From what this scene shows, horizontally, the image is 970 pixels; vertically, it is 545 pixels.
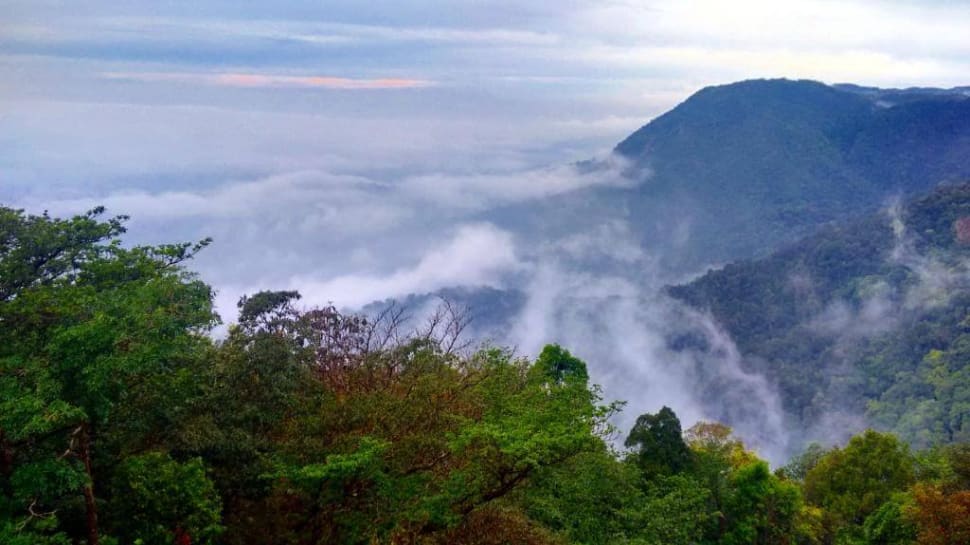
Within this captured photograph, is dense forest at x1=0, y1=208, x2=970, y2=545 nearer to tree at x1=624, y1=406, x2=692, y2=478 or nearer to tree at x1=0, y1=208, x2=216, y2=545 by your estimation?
tree at x1=0, y1=208, x2=216, y2=545

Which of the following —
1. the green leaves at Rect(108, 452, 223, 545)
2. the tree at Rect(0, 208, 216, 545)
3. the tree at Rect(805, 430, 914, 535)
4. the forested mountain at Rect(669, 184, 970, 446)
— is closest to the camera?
the tree at Rect(0, 208, 216, 545)

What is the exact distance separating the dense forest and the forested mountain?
6563cm

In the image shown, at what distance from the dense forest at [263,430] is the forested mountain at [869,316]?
6563cm

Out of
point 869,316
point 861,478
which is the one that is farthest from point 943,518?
point 869,316

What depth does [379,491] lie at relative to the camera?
501 inches

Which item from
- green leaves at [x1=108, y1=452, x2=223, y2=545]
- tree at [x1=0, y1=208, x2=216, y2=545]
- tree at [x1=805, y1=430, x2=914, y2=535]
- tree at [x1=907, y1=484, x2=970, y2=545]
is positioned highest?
tree at [x1=0, y1=208, x2=216, y2=545]

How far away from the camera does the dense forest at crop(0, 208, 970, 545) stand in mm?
10688

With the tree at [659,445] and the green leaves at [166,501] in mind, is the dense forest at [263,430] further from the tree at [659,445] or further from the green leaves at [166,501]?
the tree at [659,445]

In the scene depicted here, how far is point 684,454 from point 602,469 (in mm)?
10664

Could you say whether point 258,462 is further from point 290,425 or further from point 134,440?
point 134,440

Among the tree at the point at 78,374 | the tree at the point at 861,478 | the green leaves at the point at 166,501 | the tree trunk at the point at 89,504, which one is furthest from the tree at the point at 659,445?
the tree trunk at the point at 89,504

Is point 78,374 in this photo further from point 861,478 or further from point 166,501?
point 861,478

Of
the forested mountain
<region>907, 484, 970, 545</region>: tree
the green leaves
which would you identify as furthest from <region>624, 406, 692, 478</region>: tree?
the forested mountain

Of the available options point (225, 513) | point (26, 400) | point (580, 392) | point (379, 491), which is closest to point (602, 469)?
point (580, 392)
